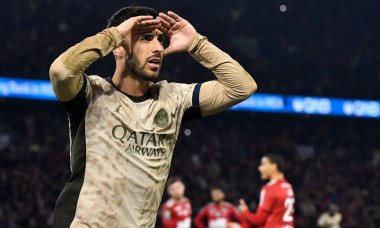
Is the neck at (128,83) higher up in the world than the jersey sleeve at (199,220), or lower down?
higher up

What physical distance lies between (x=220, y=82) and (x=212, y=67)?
0.09 m

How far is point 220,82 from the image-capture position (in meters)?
3.17

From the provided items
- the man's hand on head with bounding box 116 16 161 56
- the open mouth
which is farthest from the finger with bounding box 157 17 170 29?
the open mouth

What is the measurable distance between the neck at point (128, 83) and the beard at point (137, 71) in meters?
0.02

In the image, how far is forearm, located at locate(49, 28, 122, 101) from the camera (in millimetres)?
2668

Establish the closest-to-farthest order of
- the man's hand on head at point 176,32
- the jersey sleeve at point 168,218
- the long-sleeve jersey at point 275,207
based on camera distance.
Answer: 1. the man's hand on head at point 176,32
2. the long-sleeve jersey at point 275,207
3. the jersey sleeve at point 168,218

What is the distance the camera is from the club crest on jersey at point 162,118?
2.99m

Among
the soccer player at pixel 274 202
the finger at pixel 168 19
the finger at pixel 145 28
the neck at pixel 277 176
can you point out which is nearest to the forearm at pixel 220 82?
the finger at pixel 168 19

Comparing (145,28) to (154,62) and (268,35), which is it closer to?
(154,62)

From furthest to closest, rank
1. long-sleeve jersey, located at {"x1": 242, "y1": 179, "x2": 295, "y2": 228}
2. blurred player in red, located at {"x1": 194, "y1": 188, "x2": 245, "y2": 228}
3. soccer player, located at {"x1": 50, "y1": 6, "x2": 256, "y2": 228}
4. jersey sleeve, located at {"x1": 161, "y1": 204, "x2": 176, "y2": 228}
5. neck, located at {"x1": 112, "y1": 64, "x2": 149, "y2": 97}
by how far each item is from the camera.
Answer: blurred player in red, located at {"x1": 194, "y1": 188, "x2": 245, "y2": 228}, jersey sleeve, located at {"x1": 161, "y1": 204, "x2": 176, "y2": 228}, long-sleeve jersey, located at {"x1": 242, "y1": 179, "x2": 295, "y2": 228}, neck, located at {"x1": 112, "y1": 64, "x2": 149, "y2": 97}, soccer player, located at {"x1": 50, "y1": 6, "x2": 256, "y2": 228}

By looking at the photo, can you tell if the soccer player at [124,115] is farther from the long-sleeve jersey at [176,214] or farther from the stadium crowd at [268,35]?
the stadium crowd at [268,35]

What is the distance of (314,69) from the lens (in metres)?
23.3

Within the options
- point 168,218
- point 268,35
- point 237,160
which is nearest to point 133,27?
point 168,218

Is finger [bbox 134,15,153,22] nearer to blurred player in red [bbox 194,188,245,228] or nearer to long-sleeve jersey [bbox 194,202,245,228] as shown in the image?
blurred player in red [bbox 194,188,245,228]
